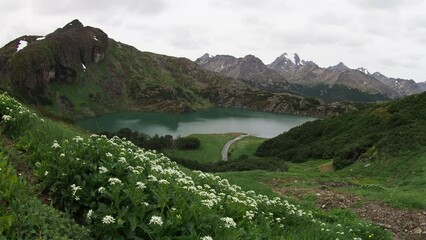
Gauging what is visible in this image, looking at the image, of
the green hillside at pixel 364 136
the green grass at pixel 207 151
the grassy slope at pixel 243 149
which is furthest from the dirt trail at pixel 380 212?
the grassy slope at pixel 243 149

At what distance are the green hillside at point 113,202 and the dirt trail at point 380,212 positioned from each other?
7.22 meters

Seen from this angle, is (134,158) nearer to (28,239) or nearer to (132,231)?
(132,231)

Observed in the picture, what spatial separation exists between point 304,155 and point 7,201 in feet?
260

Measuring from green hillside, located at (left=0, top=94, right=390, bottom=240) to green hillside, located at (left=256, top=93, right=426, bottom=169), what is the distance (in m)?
39.5

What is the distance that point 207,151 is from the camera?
12744 cm

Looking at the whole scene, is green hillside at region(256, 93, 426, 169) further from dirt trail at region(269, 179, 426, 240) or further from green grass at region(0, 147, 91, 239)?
green grass at region(0, 147, 91, 239)

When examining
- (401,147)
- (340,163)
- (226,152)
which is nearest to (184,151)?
(226,152)

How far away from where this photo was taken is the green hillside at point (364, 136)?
48.4 metres

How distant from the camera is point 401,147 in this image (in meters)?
45.0

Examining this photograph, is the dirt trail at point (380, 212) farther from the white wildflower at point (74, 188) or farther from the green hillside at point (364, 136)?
the green hillside at point (364, 136)

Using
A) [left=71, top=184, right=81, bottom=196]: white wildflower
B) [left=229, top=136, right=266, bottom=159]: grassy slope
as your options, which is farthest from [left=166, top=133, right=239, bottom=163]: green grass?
[left=71, top=184, right=81, bottom=196]: white wildflower

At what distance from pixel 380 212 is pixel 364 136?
57094 millimetres

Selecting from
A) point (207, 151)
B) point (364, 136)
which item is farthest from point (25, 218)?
point (207, 151)

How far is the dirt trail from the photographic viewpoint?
1750cm
